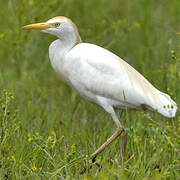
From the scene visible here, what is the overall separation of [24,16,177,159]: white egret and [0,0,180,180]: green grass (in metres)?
0.16

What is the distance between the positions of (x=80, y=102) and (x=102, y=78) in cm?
112

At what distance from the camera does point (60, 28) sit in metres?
4.54

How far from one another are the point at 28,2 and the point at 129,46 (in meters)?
1.39

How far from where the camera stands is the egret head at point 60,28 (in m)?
4.46

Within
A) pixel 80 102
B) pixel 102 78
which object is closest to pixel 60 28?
pixel 102 78

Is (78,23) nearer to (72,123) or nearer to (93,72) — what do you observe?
(72,123)

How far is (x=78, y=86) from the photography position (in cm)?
456

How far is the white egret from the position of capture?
4445 mm

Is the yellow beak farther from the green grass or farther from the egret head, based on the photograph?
the green grass

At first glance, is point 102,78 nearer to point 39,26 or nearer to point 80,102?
point 39,26

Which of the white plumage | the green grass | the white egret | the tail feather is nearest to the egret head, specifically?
the white egret

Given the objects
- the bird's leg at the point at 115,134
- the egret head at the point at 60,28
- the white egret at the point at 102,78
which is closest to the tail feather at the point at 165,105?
the white egret at the point at 102,78

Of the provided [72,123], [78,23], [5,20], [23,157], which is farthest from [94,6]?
[23,157]

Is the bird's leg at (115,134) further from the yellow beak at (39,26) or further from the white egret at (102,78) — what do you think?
the yellow beak at (39,26)
